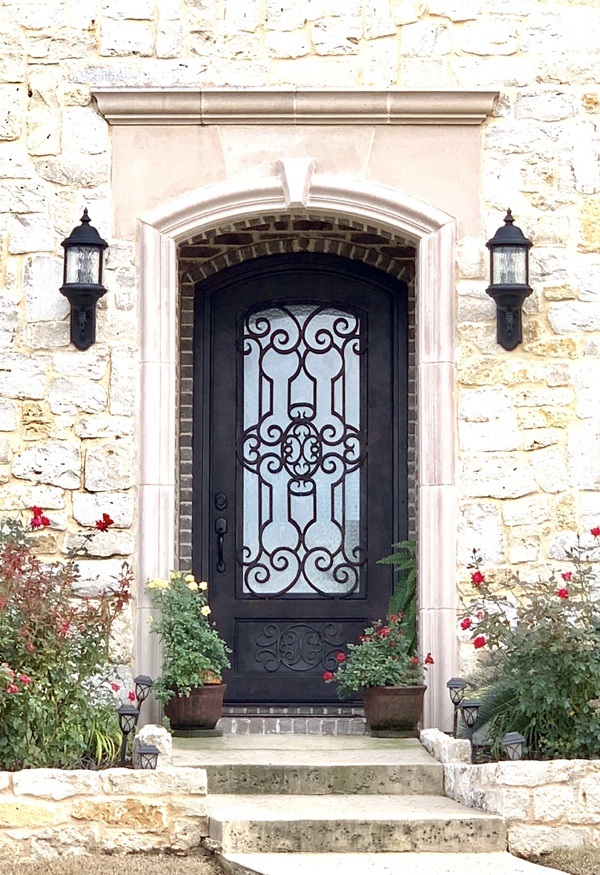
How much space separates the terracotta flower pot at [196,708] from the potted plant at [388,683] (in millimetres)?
701

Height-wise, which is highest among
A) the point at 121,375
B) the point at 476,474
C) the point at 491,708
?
the point at 121,375

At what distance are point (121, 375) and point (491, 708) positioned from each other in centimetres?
273

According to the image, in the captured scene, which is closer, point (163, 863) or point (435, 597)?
point (163, 863)

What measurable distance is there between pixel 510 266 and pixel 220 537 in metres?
2.46

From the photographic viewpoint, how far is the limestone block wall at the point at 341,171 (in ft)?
26.6

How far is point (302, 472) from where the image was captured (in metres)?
8.93

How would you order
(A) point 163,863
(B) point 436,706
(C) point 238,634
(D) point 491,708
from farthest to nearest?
1. (C) point 238,634
2. (B) point 436,706
3. (D) point 491,708
4. (A) point 163,863

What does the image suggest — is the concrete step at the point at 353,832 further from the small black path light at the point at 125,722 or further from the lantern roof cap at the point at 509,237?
the lantern roof cap at the point at 509,237

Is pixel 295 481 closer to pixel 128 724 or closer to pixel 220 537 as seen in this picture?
pixel 220 537

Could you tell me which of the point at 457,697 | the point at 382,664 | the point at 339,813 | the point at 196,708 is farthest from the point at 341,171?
the point at 339,813

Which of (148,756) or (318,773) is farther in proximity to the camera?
(318,773)

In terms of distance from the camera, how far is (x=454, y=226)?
8234 mm

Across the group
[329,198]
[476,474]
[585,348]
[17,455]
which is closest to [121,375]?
[17,455]

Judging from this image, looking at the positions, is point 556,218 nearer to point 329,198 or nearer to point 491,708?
point 329,198
